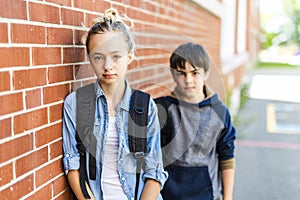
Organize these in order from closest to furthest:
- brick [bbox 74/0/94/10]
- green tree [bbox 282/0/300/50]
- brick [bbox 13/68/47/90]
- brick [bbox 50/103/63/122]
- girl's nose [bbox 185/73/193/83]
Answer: brick [bbox 13/68/47/90]
brick [bbox 50/103/63/122]
brick [bbox 74/0/94/10]
girl's nose [bbox 185/73/193/83]
green tree [bbox 282/0/300/50]

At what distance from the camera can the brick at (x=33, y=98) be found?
1875 mm

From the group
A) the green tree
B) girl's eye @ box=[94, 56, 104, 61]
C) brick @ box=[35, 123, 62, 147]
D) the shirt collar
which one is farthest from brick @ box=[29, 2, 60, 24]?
the green tree

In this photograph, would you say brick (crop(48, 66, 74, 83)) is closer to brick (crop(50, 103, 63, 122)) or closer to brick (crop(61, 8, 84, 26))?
brick (crop(50, 103, 63, 122))

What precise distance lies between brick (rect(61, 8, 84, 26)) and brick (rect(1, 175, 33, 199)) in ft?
2.55

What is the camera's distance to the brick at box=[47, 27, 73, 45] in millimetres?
2080

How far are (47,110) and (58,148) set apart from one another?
0.23m

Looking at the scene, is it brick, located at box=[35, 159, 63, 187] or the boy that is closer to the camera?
brick, located at box=[35, 159, 63, 187]

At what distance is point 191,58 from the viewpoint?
8.69 feet

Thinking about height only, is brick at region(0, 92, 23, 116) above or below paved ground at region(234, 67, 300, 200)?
above

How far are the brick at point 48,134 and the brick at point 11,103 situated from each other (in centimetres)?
21

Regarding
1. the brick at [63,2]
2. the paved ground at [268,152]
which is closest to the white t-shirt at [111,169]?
the brick at [63,2]

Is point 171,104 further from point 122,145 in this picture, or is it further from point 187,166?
point 122,145

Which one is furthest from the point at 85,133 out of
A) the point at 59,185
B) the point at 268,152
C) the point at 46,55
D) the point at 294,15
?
the point at 294,15

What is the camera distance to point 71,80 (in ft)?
7.74
